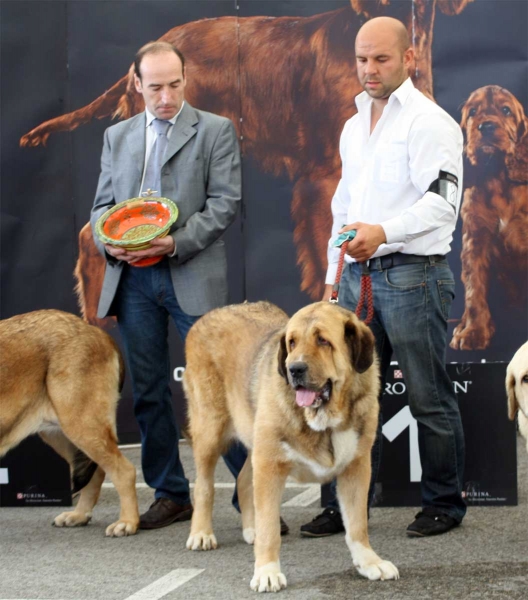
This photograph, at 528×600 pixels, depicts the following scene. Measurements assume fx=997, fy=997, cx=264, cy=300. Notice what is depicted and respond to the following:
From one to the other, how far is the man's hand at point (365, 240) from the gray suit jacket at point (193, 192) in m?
1.15

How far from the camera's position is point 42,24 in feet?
25.4

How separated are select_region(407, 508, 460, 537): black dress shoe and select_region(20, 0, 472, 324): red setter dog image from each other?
2804mm

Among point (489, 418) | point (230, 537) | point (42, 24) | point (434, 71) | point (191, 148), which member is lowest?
point (230, 537)

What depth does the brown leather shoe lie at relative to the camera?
5.65 metres

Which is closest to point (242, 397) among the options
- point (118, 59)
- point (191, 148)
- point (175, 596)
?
point (175, 596)

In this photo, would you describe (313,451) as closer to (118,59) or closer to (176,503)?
(176,503)

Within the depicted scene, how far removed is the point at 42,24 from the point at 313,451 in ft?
15.8

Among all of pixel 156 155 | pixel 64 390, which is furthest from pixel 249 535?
pixel 156 155

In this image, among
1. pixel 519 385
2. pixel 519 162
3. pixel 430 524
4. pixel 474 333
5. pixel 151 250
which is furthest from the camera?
pixel 474 333

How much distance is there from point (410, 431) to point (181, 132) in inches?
86.7

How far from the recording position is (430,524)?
17.0 feet

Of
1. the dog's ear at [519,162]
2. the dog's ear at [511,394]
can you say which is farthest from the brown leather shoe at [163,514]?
the dog's ear at [519,162]

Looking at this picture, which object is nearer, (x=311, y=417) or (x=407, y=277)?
(x=311, y=417)

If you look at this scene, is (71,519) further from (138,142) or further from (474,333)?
(474,333)
